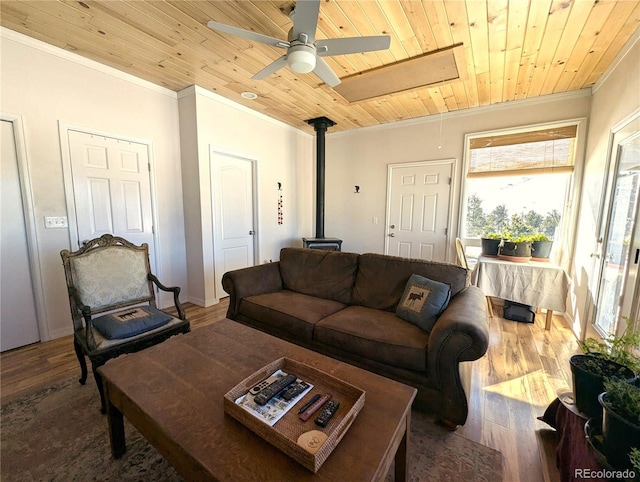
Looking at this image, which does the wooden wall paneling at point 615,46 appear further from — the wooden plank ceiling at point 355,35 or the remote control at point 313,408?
the remote control at point 313,408

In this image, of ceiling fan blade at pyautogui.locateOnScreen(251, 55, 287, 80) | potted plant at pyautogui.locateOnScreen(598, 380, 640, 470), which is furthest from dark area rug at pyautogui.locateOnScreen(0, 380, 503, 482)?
ceiling fan blade at pyautogui.locateOnScreen(251, 55, 287, 80)

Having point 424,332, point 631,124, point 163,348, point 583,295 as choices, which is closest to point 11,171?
point 163,348

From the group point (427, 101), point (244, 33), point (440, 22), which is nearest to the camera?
point (244, 33)

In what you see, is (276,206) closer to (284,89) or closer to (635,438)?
(284,89)

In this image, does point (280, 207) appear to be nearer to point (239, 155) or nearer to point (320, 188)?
point (320, 188)

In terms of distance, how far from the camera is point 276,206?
4457mm

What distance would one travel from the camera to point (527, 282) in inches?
115

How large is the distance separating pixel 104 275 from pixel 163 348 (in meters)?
1.05

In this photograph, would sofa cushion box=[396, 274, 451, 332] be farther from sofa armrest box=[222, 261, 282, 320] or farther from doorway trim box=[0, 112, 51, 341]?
doorway trim box=[0, 112, 51, 341]

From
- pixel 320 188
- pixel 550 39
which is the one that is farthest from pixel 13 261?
pixel 550 39

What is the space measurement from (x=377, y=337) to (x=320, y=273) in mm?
1003

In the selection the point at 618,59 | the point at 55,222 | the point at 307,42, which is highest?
the point at 618,59

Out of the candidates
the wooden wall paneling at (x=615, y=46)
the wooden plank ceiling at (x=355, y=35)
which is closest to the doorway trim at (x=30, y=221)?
the wooden plank ceiling at (x=355, y=35)

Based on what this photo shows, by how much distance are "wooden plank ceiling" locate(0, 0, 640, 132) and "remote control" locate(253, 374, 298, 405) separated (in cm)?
233
